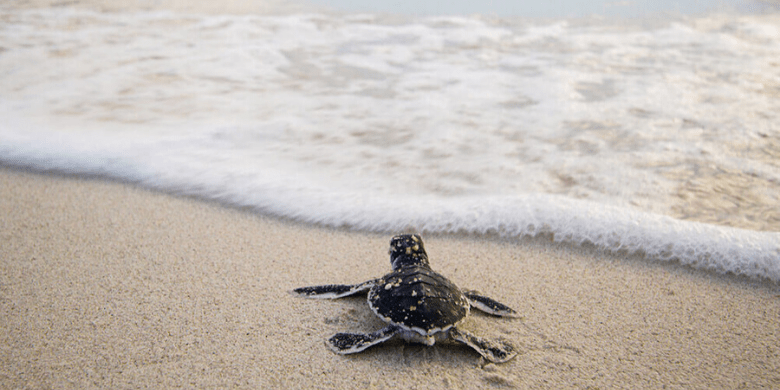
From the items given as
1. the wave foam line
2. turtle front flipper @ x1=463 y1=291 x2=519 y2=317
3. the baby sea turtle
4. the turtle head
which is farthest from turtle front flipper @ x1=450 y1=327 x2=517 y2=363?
the wave foam line

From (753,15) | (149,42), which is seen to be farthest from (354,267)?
(753,15)

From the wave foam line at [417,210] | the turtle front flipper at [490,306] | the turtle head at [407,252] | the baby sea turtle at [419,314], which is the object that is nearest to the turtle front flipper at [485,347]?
the baby sea turtle at [419,314]

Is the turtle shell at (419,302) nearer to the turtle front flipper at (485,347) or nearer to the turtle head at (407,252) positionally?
the turtle front flipper at (485,347)

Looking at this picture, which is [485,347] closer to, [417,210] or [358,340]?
[358,340]

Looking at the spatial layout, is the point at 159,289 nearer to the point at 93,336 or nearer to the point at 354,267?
the point at 93,336

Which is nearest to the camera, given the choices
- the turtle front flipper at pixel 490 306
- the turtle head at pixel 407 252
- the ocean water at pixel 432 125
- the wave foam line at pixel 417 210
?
the turtle front flipper at pixel 490 306

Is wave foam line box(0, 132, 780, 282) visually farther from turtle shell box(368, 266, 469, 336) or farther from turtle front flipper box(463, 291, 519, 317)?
turtle shell box(368, 266, 469, 336)

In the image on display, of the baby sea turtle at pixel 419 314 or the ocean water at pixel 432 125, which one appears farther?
the ocean water at pixel 432 125
